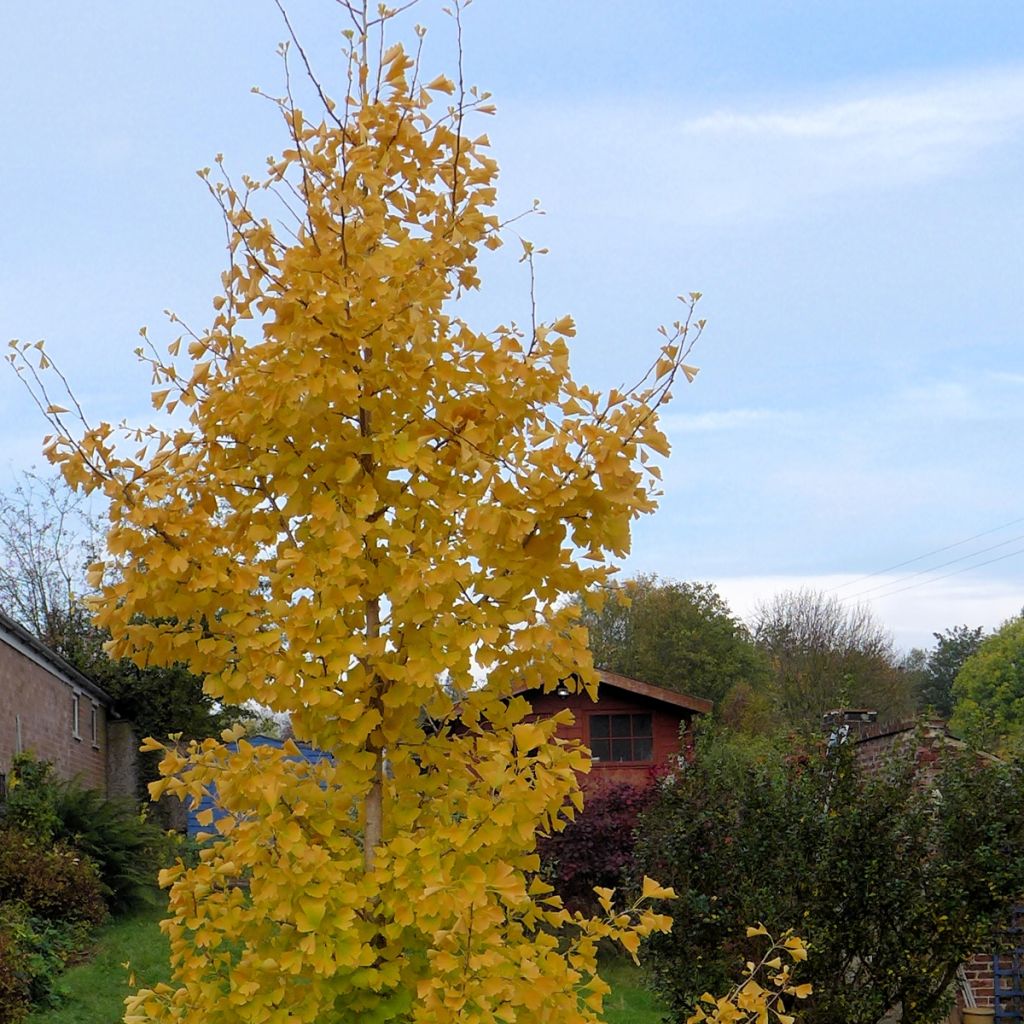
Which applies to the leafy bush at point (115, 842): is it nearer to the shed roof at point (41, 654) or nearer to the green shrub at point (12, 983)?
the shed roof at point (41, 654)

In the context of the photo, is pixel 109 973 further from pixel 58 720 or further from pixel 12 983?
pixel 58 720

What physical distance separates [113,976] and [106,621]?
10.8m

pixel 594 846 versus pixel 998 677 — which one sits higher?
pixel 998 677

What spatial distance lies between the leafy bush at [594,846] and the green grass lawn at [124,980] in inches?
43.6

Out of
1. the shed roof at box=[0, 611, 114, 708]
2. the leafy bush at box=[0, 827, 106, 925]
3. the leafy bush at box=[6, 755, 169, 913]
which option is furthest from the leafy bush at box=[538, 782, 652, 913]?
the shed roof at box=[0, 611, 114, 708]

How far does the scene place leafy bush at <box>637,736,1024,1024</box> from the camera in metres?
8.82

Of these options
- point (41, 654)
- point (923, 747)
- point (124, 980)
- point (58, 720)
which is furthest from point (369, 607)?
point (58, 720)

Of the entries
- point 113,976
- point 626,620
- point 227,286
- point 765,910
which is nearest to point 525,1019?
point 227,286

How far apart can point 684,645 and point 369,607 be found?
45.5 meters

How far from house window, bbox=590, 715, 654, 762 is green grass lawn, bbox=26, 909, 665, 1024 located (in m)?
7.81

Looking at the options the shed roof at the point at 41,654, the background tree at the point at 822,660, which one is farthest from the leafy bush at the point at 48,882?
the background tree at the point at 822,660

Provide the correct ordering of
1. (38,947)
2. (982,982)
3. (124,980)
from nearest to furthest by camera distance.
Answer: (124,980), (982,982), (38,947)

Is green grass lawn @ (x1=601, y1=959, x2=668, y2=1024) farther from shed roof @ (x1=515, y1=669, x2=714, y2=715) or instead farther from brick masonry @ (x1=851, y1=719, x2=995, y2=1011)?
shed roof @ (x1=515, y1=669, x2=714, y2=715)

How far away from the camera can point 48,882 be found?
50.1 ft
